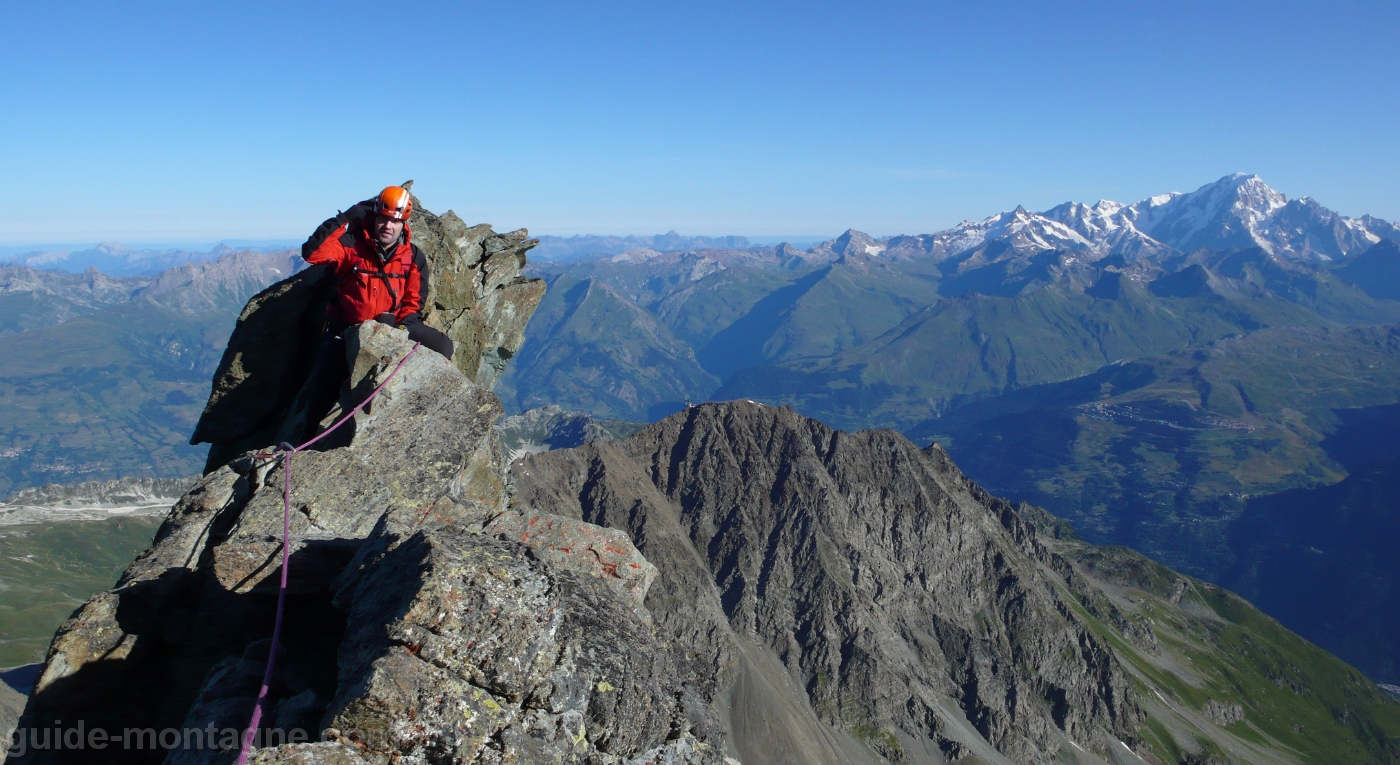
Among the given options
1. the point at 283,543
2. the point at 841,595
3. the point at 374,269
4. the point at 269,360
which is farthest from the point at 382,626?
the point at 841,595

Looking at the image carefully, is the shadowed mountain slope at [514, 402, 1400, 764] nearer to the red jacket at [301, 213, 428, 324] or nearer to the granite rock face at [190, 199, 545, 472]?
the granite rock face at [190, 199, 545, 472]

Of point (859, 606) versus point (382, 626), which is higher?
point (382, 626)

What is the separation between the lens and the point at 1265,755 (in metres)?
166

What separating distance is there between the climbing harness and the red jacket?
2.06 metres

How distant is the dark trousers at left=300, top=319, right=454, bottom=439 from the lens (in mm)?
21281

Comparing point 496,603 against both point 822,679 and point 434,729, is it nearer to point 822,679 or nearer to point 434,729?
point 434,729

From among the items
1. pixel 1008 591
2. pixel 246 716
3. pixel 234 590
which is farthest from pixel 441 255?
pixel 1008 591

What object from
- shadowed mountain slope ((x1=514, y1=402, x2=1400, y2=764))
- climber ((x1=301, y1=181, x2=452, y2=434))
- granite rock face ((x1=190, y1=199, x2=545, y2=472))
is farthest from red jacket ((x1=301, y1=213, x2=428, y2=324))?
shadowed mountain slope ((x1=514, y1=402, x2=1400, y2=764))

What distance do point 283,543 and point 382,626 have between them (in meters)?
5.32

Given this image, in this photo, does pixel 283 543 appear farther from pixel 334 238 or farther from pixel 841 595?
pixel 841 595

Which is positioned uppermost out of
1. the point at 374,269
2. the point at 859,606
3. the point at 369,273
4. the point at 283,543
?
the point at 374,269

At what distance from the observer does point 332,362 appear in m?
22.5

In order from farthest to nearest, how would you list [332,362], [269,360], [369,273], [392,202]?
[269,360]
[332,362]
[369,273]
[392,202]

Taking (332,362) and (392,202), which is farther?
(332,362)
